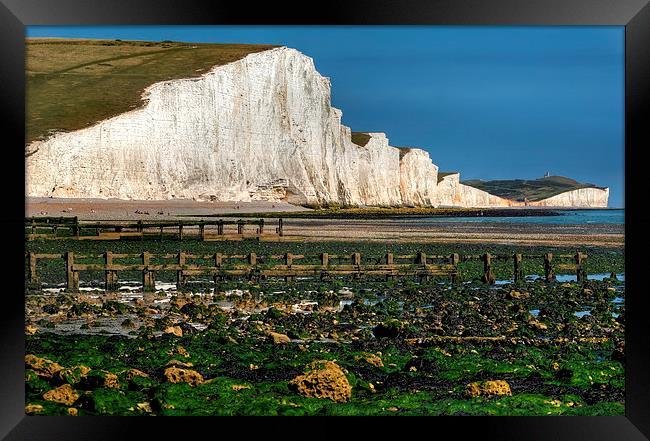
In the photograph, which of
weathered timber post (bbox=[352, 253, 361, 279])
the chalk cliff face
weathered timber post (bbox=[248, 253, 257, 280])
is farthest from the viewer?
the chalk cliff face

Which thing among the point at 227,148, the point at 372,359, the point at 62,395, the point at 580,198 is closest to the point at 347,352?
the point at 372,359

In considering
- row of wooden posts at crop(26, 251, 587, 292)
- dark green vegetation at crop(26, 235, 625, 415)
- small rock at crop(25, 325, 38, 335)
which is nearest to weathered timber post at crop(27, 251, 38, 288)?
row of wooden posts at crop(26, 251, 587, 292)

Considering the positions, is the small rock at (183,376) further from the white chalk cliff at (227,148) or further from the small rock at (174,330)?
the white chalk cliff at (227,148)

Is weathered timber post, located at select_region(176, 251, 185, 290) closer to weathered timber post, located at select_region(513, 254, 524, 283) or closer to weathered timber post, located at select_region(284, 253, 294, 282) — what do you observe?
weathered timber post, located at select_region(284, 253, 294, 282)

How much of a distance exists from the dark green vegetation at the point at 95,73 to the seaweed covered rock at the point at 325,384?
1243 inches

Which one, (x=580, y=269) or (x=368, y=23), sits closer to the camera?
(x=368, y=23)

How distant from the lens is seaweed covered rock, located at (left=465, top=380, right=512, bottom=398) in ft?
28.9

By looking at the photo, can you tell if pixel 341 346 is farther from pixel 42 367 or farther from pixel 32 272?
pixel 32 272

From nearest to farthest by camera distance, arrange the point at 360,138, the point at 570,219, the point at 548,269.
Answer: the point at 548,269
the point at 570,219
the point at 360,138

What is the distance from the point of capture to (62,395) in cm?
831

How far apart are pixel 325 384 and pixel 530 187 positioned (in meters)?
35.6

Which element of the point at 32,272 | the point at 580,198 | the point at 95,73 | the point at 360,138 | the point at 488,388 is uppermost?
the point at 95,73

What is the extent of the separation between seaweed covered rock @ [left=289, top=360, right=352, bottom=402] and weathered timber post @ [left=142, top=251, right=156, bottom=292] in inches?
265

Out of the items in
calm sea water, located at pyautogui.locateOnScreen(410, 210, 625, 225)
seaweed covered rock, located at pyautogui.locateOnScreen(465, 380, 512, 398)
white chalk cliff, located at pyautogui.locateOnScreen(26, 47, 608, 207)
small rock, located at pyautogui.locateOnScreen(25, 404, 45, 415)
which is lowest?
seaweed covered rock, located at pyautogui.locateOnScreen(465, 380, 512, 398)
